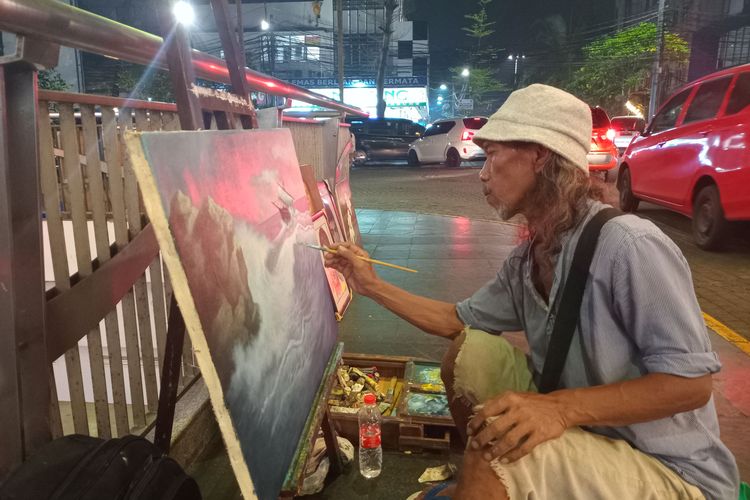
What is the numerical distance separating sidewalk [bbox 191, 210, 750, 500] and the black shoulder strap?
1.07 m

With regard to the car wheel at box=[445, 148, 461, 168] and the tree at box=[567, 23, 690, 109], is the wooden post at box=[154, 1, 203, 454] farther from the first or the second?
the tree at box=[567, 23, 690, 109]

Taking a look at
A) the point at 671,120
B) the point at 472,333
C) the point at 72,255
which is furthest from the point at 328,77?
the point at 472,333

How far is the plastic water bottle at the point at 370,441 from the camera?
2.52 m

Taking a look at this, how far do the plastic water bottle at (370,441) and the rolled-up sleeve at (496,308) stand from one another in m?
0.74

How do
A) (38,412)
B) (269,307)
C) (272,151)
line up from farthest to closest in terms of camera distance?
(272,151)
(269,307)
(38,412)

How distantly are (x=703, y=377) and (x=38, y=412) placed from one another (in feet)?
5.51

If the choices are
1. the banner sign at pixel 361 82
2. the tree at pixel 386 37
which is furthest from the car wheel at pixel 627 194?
the banner sign at pixel 361 82

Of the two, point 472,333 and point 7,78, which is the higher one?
point 7,78

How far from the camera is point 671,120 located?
7328mm

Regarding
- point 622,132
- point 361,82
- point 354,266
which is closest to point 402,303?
point 354,266

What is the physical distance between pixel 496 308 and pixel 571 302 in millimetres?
Answer: 543

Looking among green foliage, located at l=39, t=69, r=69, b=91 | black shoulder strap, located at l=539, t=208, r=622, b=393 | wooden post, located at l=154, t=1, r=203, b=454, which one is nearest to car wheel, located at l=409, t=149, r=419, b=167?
green foliage, located at l=39, t=69, r=69, b=91

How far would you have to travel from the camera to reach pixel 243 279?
1.41m

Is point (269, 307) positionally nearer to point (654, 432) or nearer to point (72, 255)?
point (654, 432)
